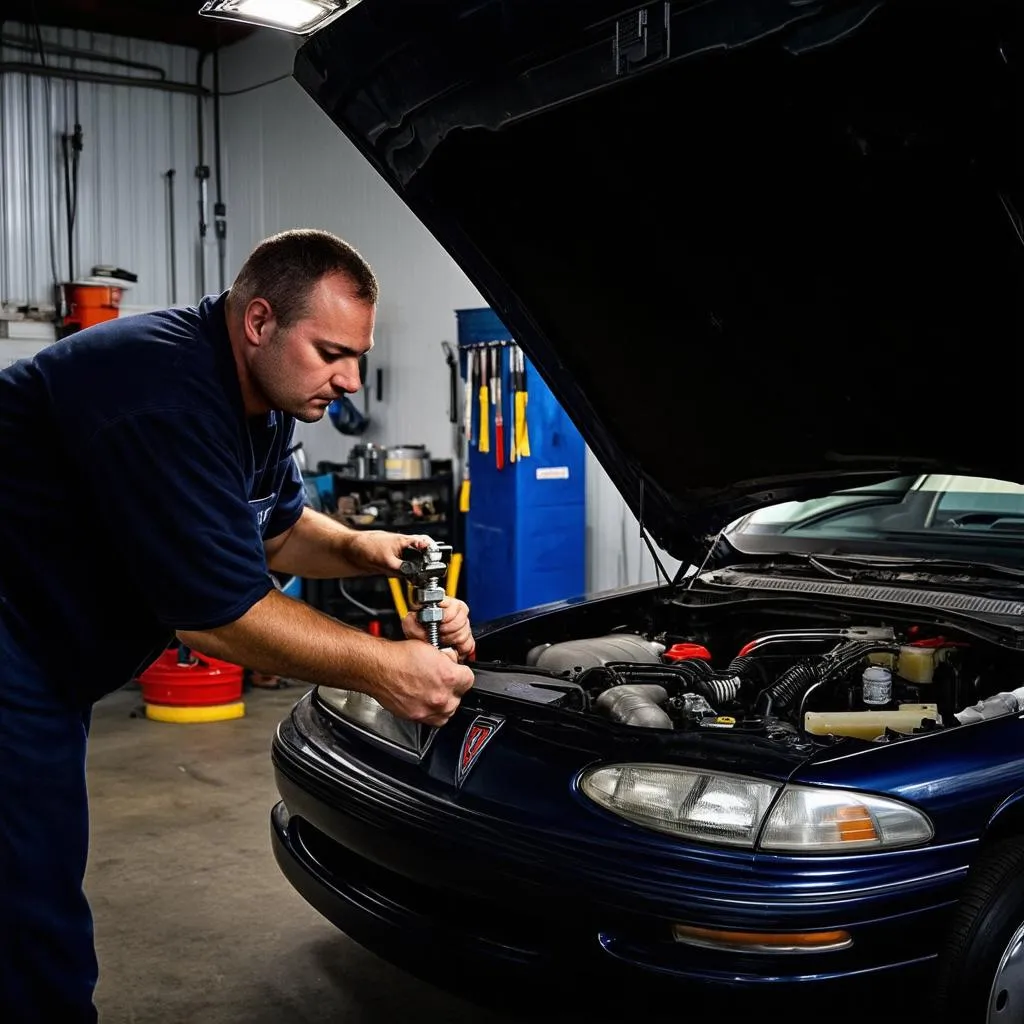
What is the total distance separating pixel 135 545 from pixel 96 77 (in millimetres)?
8159

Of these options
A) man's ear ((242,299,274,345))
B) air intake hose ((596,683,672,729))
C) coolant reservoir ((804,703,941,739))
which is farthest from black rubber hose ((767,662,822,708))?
man's ear ((242,299,274,345))

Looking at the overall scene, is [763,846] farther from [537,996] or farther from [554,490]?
[554,490]

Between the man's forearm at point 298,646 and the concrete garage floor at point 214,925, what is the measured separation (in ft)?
1.84

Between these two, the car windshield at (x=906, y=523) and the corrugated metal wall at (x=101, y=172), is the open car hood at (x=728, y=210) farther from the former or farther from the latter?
the corrugated metal wall at (x=101, y=172)

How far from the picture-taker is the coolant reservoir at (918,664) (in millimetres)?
2436

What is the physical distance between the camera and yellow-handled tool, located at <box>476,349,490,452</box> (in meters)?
→ 6.13

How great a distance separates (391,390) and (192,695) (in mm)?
3415

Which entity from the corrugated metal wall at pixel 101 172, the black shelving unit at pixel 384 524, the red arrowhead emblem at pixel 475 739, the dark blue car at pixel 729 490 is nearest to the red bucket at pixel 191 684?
the black shelving unit at pixel 384 524

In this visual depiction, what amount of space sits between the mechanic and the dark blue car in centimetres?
38

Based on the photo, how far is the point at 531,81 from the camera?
6.37 ft

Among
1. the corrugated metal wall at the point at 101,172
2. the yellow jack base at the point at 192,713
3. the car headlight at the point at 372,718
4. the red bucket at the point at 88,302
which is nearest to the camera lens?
the car headlight at the point at 372,718

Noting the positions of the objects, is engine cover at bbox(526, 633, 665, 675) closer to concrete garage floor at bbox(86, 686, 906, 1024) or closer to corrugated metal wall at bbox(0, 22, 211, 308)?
concrete garage floor at bbox(86, 686, 906, 1024)

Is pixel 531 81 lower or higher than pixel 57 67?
lower

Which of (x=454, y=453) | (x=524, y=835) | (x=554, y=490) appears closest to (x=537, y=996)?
(x=524, y=835)
